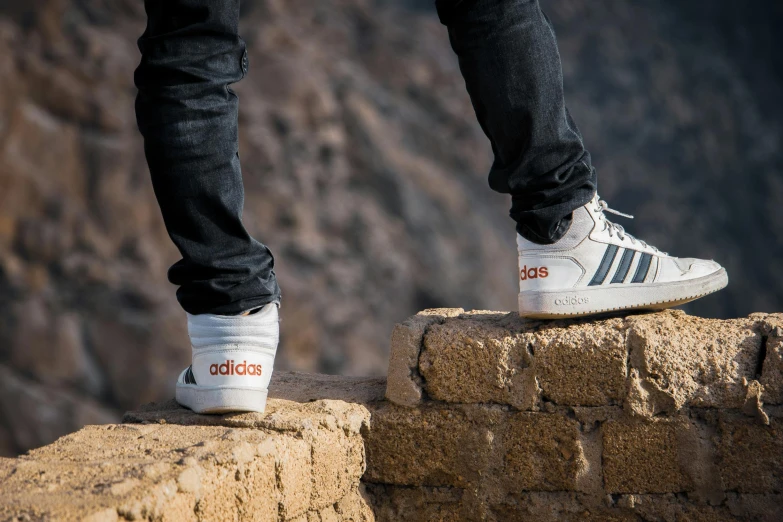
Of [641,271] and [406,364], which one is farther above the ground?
[641,271]

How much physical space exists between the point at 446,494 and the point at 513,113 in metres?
0.66

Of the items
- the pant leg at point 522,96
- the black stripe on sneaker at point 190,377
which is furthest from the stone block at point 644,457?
the black stripe on sneaker at point 190,377

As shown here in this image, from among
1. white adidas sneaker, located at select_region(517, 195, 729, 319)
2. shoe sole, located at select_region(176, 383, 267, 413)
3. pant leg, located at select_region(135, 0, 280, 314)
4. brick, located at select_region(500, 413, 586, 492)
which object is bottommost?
brick, located at select_region(500, 413, 586, 492)

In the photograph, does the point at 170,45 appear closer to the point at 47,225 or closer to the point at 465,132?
the point at 47,225

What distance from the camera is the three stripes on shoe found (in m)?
1.20

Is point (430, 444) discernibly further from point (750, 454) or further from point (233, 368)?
point (750, 454)

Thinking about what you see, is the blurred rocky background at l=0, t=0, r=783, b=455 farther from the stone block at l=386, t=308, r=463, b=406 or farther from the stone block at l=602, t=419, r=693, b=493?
the stone block at l=602, t=419, r=693, b=493

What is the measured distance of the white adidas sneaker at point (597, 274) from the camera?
1192 mm

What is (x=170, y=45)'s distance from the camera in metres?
1.07

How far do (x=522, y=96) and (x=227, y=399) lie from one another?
0.62 metres

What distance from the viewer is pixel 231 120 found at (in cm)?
114

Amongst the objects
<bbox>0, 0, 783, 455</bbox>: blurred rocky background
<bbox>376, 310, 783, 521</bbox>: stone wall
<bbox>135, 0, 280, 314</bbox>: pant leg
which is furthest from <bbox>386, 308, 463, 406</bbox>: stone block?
<bbox>0, 0, 783, 455</bbox>: blurred rocky background

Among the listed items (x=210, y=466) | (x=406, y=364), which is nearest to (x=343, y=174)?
(x=406, y=364)

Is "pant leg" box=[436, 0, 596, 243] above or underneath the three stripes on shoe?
above
